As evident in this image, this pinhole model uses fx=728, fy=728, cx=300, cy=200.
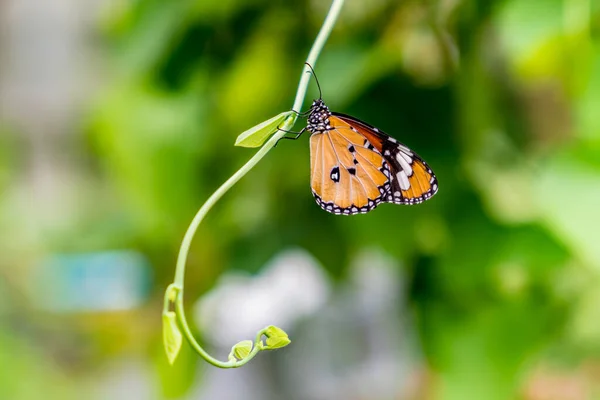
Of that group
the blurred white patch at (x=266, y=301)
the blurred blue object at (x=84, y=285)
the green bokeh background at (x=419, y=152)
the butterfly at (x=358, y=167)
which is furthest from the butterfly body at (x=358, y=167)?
the blurred blue object at (x=84, y=285)

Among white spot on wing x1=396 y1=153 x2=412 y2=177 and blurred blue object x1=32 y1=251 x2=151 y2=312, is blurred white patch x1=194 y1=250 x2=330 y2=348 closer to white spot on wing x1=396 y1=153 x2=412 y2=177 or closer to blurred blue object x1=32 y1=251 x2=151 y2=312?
blurred blue object x1=32 y1=251 x2=151 y2=312

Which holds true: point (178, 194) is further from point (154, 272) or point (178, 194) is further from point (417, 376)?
point (417, 376)

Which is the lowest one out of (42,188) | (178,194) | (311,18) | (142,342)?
(142,342)

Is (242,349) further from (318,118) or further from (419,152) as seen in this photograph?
(419,152)

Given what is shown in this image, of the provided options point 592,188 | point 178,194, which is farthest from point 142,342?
point 592,188

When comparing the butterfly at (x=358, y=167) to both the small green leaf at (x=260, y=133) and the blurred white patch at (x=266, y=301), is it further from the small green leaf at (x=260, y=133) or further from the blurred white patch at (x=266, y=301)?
the blurred white patch at (x=266, y=301)

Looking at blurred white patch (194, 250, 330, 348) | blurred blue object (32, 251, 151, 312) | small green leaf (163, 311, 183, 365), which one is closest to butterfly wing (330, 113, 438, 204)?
small green leaf (163, 311, 183, 365)
